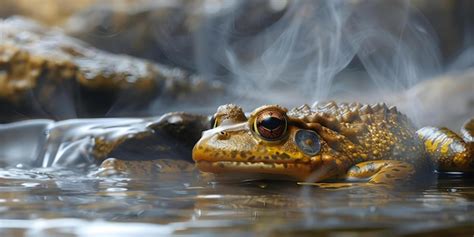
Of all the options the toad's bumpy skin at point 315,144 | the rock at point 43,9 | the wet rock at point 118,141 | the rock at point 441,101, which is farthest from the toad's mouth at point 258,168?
the rock at point 43,9

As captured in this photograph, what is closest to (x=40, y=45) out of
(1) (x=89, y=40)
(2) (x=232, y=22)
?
(1) (x=89, y=40)

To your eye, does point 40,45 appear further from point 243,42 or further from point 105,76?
point 243,42

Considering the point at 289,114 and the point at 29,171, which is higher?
the point at 289,114

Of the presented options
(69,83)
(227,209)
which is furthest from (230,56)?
(227,209)

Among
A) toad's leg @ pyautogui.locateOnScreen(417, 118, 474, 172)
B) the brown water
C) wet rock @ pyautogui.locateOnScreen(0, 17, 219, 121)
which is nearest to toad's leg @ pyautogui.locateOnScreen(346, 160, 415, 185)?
the brown water

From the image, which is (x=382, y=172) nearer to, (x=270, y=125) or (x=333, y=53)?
(x=270, y=125)

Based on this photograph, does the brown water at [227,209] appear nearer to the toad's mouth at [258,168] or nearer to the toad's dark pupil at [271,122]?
the toad's mouth at [258,168]
